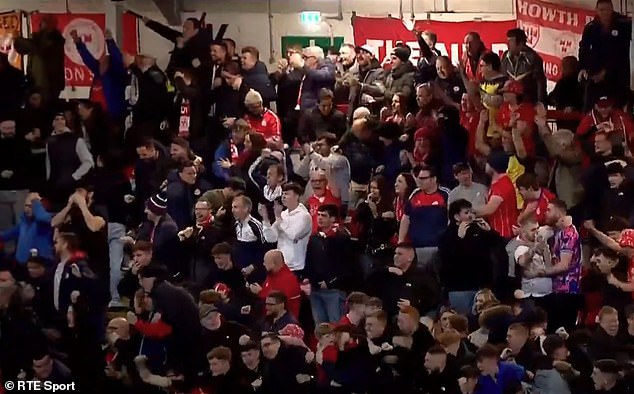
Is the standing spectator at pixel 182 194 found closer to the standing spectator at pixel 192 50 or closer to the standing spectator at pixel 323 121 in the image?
the standing spectator at pixel 323 121

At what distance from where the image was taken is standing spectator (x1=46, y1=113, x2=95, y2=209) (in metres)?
13.1

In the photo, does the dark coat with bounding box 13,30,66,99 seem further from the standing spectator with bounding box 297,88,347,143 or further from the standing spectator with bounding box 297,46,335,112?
the standing spectator with bounding box 297,88,347,143

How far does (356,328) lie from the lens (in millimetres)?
10789

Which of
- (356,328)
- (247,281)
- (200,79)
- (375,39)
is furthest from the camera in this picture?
(375,39)

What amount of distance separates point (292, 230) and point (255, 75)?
2814 millimetres

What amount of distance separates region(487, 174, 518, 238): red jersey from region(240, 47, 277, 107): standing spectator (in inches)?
128

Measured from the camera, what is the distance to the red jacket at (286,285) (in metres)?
11.7

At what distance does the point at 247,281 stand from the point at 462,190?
2.03m

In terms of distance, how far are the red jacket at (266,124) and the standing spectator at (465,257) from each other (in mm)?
2925

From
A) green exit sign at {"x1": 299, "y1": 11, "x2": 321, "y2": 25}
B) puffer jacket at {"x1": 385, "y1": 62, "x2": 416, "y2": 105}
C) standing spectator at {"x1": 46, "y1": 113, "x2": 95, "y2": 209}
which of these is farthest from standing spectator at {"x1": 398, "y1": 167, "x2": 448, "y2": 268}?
green exit sign at {"x1": 299, "y1": 11, "x2": 321, "y2": 25}

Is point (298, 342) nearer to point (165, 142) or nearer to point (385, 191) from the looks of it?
point (385, 191)

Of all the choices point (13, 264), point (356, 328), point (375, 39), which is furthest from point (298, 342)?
point (375, 39)

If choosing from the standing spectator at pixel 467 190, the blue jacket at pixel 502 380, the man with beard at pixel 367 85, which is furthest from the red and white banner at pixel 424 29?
the blue jacket at pixel 502 380

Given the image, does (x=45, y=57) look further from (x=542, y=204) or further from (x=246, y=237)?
(x=542, y=204)
